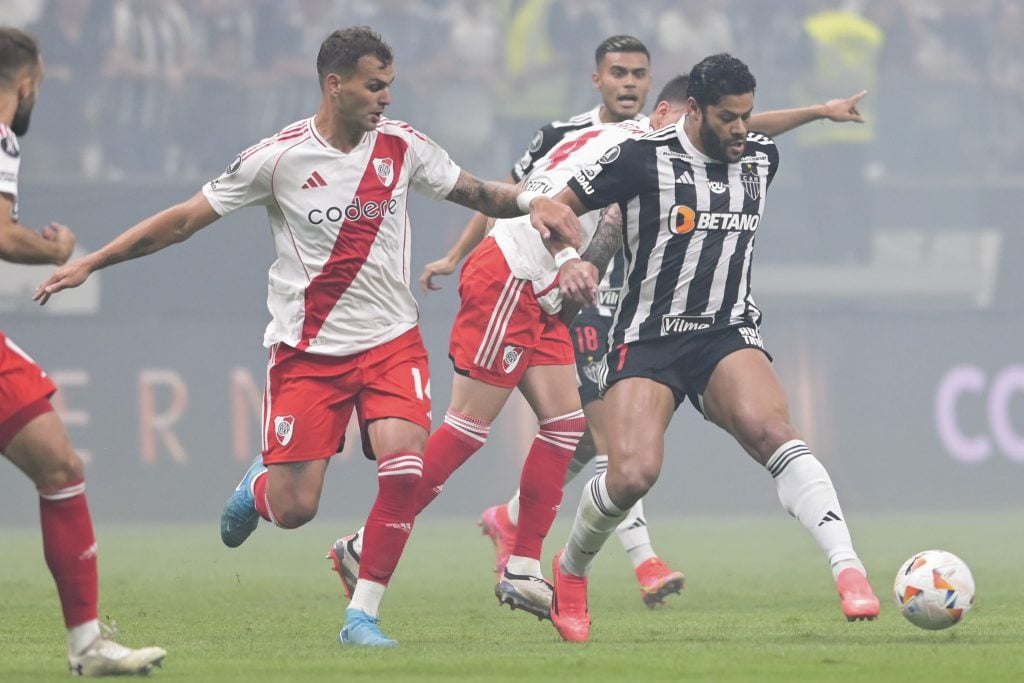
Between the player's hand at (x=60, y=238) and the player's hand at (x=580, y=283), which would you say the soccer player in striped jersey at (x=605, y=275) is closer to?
the player's hand at (x=580, y=283)

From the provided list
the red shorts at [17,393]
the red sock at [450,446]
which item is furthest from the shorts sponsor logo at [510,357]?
the red shorts at [17,393]

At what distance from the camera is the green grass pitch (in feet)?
18.5

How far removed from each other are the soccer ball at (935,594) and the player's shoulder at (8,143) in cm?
345

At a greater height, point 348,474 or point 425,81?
point 425,81

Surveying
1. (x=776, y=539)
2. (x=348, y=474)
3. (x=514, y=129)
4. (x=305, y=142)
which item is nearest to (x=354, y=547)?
(x=305, y=142)

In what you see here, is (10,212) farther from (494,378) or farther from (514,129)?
(514,129)

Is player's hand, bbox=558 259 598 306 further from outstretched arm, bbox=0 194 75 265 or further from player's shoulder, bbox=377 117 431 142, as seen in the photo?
outstretched arm, bbox=0 194 75 265

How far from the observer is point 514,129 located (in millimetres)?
18125

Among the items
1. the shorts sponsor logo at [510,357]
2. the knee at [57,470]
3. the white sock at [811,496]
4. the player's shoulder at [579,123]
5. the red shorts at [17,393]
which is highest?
the player's shoulder at [579,123]

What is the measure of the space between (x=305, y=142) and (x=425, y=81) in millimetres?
11676

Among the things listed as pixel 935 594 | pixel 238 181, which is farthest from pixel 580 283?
pixel 935 594

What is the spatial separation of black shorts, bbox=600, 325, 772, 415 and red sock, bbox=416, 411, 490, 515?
3.45 ft

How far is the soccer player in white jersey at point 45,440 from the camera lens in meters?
5.26

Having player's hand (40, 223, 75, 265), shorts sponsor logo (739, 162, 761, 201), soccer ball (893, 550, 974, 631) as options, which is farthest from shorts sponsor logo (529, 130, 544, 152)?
player's hand (40, 223, 75, 265)
